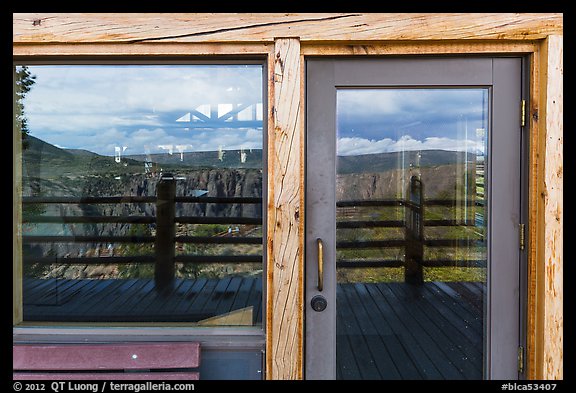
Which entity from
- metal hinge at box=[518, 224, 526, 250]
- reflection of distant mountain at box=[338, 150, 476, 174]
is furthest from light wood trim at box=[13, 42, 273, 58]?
metal hinge at box=[518, 224, 526, 250]

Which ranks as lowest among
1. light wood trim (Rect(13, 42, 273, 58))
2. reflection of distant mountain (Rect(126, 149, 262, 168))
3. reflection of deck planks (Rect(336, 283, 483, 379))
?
reflection of deck planks (Rect(336, 283, 483, 379))

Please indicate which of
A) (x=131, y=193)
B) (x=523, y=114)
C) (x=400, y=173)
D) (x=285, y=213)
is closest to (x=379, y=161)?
(x=400, y=173)

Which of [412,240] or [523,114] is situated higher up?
[523,114]

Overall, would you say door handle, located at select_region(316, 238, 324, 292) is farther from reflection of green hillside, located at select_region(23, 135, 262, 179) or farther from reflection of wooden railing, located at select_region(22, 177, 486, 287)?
reflection of green hillside, located at select_region(23, 135, 262, 179)

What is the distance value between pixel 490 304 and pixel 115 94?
252 centimetres

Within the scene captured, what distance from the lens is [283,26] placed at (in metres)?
1.64

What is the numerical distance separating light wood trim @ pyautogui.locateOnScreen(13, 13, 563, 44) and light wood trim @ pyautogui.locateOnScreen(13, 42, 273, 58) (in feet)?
0.08

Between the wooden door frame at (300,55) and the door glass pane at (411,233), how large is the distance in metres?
0.19

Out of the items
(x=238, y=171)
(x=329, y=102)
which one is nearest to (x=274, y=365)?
(x=238, y=171)

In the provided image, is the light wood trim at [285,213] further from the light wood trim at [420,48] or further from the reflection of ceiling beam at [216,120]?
the reflection of ceiling beam at [216,120]

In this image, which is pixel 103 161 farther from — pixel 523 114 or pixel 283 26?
pixel 523 114

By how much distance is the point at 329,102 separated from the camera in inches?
67.5

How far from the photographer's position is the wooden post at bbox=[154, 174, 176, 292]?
2236 millimetres

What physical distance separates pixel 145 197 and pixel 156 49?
890 mm
